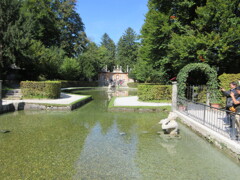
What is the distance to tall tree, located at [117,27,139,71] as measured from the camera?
5797 centimetres

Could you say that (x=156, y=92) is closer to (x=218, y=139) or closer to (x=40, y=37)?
(x=218, y=139)

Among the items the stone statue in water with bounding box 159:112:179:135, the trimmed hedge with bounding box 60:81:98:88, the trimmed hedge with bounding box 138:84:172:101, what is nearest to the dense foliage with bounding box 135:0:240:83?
the trimmed hedge with bounding box 138:84:172:101

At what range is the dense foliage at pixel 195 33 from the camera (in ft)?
38.1

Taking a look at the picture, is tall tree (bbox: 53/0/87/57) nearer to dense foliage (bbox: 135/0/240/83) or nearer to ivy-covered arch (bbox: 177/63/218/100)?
dense foliage (bbox: 135/0/240/83)

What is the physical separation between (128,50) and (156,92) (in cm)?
4817

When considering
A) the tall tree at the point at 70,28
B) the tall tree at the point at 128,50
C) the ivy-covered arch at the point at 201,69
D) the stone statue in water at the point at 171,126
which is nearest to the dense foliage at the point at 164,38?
the ivy-covered arch at the point at 201,69

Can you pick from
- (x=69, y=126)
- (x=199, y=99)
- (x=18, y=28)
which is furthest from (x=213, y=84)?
(x=18, y=28)

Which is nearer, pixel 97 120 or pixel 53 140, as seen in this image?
pixel 53 140

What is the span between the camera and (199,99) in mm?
12250

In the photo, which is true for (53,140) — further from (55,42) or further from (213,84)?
(55,42)

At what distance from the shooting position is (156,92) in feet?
44.8

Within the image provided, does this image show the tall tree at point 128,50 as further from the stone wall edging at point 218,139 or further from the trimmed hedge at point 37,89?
the stone wall edging at point 218,139

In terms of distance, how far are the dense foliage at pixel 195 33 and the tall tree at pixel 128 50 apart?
134 feet

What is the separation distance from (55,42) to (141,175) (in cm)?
3640
